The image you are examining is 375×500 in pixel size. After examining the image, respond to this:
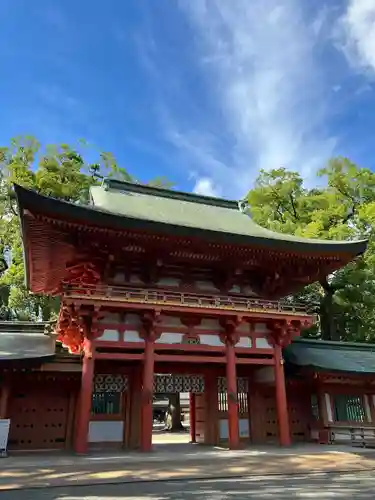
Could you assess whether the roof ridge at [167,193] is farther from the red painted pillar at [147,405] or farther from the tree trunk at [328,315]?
the tree trunk at [328,315]

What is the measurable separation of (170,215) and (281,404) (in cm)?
855

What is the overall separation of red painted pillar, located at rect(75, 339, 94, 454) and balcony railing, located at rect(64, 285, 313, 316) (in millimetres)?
1647

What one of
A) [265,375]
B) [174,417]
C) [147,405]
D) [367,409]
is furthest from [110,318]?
[174,417]

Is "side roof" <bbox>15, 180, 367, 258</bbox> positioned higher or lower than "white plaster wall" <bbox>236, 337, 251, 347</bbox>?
higher

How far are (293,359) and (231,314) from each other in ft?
18.0

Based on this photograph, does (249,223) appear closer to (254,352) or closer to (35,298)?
(254,352)

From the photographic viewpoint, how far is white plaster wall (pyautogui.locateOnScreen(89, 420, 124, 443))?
14453 mm

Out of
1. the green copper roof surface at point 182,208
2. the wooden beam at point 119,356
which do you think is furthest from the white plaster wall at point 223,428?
the green copper roof surface at point 182,208

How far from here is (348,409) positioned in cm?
1798

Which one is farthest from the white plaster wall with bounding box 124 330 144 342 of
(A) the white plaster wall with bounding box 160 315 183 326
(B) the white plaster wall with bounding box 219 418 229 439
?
(B) the white plaster wall with bounding box 219 418 229 439

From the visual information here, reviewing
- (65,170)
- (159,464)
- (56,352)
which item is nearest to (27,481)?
(159,464)

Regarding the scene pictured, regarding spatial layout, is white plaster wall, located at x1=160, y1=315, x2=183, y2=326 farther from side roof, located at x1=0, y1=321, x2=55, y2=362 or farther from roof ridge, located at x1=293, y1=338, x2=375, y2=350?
roof ridge, located at x1=293, y1=338, x2=375, y2=350

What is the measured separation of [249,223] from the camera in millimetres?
19391

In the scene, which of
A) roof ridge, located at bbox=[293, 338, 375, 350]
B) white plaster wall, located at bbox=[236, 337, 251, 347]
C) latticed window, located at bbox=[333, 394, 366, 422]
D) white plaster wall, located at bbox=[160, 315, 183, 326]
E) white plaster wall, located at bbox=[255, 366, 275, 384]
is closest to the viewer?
white plaster wall, located at bbox=[160, 315, 183, 326]
